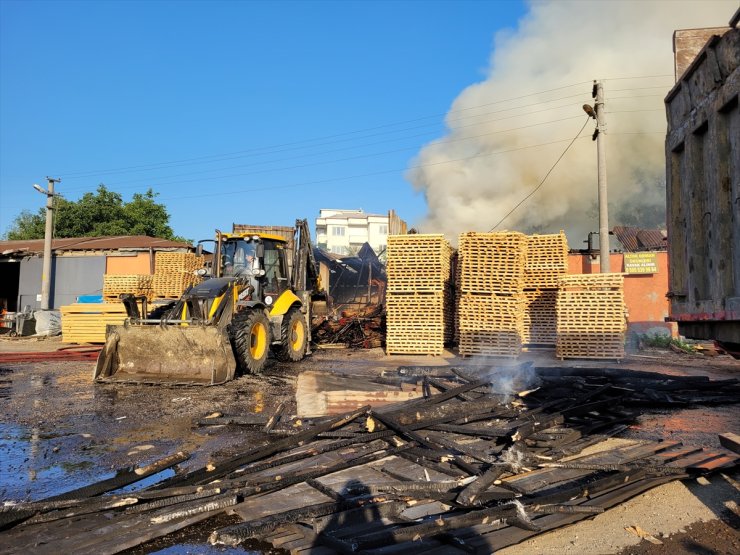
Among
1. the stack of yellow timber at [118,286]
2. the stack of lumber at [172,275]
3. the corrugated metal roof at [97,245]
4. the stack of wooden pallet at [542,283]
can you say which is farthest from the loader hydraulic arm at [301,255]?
the corrugated metal roof at [97,245]

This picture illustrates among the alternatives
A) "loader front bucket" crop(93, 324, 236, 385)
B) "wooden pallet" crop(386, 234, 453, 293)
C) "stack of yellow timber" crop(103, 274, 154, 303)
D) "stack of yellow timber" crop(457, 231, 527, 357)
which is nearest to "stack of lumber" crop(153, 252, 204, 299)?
"stack of yellow timber" crop(103, 274, 154, 303)

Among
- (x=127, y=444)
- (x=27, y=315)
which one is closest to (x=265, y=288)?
(x=127, y=444)

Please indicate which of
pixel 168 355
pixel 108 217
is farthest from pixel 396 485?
pixel 108 217

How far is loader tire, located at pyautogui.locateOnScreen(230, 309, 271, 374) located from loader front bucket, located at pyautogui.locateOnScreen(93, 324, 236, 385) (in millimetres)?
649

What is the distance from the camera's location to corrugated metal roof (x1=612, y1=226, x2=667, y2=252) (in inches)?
975

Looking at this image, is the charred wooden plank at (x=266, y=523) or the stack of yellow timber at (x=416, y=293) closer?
the charred wooden plank at (x=266, y=523)

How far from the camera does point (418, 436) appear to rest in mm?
5891

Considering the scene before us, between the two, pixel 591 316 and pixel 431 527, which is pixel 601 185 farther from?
pixel 431 527

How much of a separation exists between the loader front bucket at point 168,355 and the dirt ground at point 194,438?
0.91 feet

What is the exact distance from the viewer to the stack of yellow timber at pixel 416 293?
1526cm

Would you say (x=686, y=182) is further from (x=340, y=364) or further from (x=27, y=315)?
(x=27, y=315)

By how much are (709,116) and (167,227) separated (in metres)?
39.7

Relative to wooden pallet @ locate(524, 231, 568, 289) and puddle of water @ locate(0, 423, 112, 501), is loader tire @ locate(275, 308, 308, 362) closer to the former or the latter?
wooden pallet @ locate(524, 231, 568, 289)

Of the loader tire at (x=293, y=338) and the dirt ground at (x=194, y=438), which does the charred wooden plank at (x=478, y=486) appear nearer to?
the dirt ground at (x=194, y=438)
